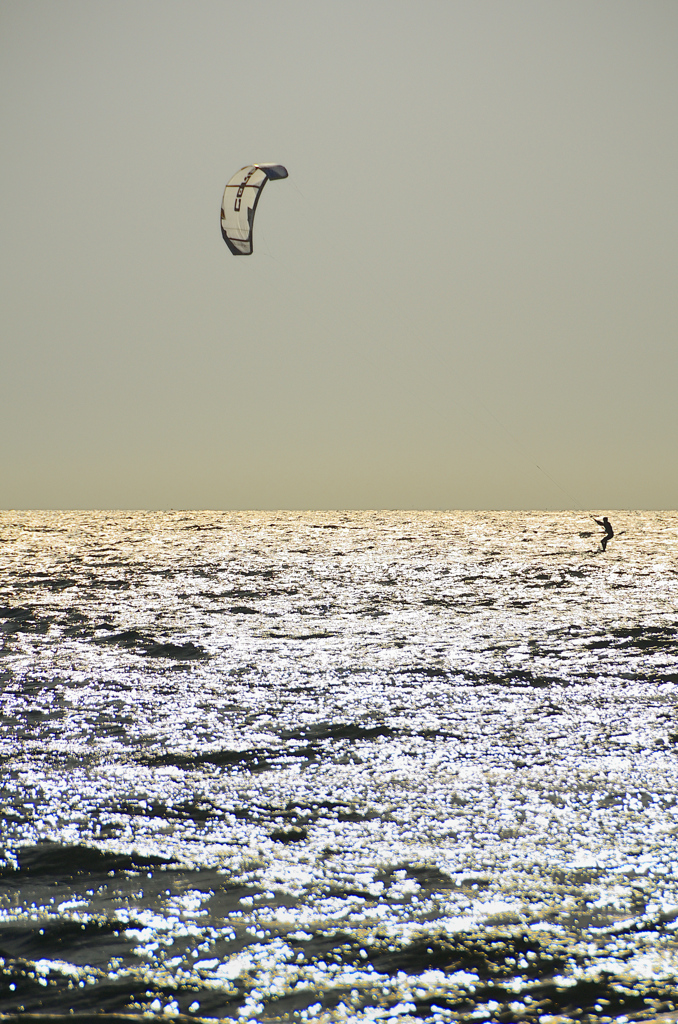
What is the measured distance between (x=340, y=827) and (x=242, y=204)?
2796cm

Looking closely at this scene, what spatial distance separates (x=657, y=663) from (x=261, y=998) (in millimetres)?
18310

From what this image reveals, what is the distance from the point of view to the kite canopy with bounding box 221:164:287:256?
30859 millimetres

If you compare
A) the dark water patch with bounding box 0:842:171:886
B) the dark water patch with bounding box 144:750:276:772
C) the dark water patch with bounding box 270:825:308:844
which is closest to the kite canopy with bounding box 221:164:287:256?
the dark water patch with bounding box 144:750:276:772

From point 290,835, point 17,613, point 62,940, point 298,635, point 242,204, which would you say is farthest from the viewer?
point 17,613

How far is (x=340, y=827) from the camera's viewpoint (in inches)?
416

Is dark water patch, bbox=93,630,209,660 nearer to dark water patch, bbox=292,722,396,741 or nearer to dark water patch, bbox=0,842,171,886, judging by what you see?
dark water patch, bbox=292,722,396,741

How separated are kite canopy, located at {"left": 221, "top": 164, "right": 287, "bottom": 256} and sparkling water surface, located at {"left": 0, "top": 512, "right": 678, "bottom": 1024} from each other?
54.3 feet

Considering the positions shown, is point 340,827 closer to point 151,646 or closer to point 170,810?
point 170,810

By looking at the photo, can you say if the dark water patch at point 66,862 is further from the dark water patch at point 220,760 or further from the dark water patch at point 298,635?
the dark water patch at point 298,635

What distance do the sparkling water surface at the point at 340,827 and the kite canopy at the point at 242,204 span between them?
16558 mm

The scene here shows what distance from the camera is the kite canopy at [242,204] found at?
30859mm

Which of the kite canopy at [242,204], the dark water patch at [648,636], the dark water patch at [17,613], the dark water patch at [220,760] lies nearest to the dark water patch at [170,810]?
the dark water patch at [220,760]

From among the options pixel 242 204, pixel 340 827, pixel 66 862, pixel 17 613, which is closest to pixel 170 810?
pixel 66 862

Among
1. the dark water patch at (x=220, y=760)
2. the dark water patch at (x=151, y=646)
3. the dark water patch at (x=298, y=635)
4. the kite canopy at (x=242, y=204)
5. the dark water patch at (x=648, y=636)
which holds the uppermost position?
the kite canopy at (x=242, y=204)
